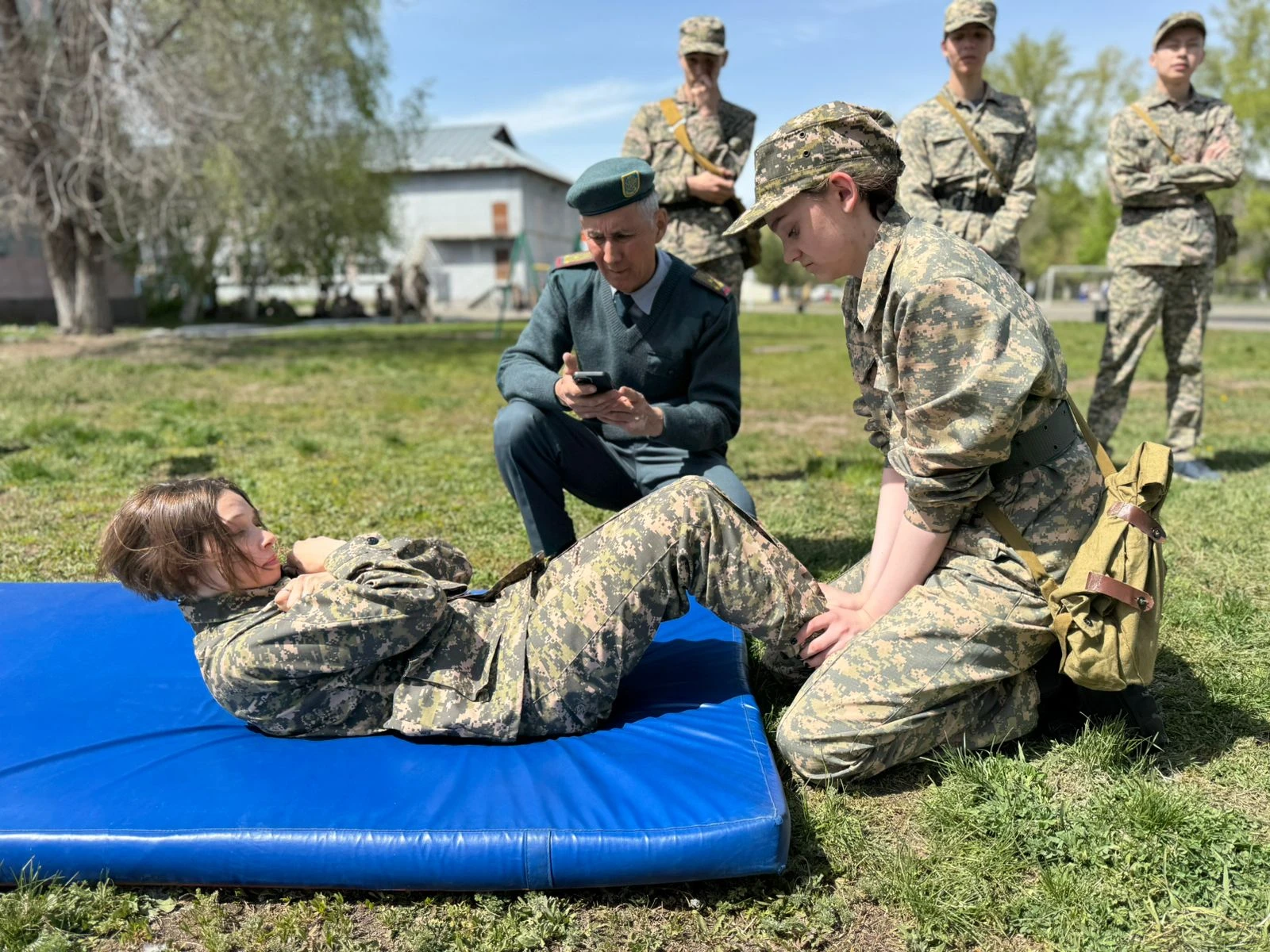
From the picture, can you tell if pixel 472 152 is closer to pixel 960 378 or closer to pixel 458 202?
pixel 458 202

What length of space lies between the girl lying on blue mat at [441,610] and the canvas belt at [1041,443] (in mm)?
676

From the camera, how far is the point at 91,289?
19.0 m

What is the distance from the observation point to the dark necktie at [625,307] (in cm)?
406

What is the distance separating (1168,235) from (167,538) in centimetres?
606

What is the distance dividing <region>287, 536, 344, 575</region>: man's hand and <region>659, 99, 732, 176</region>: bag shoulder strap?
150 inches

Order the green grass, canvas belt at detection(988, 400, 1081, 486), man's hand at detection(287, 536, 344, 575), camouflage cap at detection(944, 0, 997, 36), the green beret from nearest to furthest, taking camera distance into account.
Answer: the green grass
canvas belt at detection(988, 400, 1081, 486)
man's hand at detection(287, 536, 344, 575)
the green beret
camouflage cap at detection(944, 0, 997, 36)

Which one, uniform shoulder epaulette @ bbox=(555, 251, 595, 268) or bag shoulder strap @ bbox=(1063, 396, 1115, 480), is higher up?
uniform shoulder epaulette @ bbox=(555, 251, 595, 268)

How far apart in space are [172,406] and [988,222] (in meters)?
7.65

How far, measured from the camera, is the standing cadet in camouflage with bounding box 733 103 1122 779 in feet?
8.55

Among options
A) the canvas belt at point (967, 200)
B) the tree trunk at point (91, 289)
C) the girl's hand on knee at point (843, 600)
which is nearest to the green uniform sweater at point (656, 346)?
the girl's hand on knee at point (843, 600)

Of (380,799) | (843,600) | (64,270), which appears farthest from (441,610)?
(64,270)

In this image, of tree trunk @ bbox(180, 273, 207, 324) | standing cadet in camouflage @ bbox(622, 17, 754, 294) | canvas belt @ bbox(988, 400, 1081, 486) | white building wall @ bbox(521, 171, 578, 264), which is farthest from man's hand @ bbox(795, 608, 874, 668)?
white building wall @ bbox(521, 171, 578, 264)

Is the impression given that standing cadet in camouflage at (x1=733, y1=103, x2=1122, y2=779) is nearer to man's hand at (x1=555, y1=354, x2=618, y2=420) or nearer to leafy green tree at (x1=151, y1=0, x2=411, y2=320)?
man's hand at (x1=555, y1=354, x2=618, y2=420)

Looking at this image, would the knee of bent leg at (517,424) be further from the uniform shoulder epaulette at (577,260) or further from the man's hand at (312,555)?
the man's hand at (312,555)
